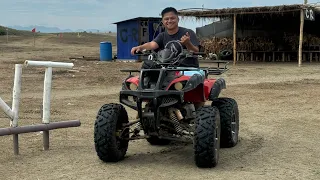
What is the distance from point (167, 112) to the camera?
5730 mm

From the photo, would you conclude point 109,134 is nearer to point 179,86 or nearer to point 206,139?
point 179,86

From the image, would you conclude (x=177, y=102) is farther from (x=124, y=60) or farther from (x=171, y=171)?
(x=124, y=60)

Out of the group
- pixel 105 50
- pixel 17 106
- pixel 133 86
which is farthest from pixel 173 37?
pixel 105 50

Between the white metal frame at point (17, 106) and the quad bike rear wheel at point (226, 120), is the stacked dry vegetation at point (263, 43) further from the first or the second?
the white metal frame at point (17, 106)

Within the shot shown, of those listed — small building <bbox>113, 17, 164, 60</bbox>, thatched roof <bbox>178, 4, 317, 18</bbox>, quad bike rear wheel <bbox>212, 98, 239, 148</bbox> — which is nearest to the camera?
quad bike rear wheel <bbox>212, 98, 239, 148</bbox>

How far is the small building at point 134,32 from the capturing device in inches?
1006

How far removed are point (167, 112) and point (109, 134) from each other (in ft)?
2.34

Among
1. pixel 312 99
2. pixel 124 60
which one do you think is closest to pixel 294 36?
pixel 124 60

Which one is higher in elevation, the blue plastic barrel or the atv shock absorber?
the blue plastic barrel

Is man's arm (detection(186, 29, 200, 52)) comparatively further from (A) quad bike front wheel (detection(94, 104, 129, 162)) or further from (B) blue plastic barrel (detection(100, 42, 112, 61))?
(B) blue plastic barrel (detection(100, 42, 112, 61))

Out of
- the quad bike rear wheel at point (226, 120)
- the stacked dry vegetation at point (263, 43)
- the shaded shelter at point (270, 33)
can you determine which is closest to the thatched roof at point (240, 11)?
the shaded shelter at point (270, 33)

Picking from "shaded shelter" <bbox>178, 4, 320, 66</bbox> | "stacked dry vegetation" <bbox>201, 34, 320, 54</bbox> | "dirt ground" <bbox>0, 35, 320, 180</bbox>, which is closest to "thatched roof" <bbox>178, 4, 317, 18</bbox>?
"shaded shelter" <bbox>178, 4, 320, 66</bbox>

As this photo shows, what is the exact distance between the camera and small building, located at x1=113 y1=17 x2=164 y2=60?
25.6 metres

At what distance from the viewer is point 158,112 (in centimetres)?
550
